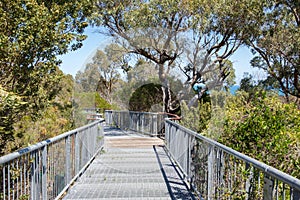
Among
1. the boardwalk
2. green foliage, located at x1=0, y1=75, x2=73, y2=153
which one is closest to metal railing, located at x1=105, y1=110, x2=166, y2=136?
the boardwalk

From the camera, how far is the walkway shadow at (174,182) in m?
3.87

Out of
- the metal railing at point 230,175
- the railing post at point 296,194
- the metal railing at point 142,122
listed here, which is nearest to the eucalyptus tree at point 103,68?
the metal railing at point 142,122

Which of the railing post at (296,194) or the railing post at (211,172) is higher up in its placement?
the railing post at (296,194)

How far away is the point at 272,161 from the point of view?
9.48 ft

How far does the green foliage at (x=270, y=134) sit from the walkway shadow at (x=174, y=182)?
993 millimetres

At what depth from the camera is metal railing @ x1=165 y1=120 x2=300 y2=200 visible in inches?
64.2

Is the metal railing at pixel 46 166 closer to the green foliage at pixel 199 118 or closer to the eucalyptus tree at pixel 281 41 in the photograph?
the green foliage at pixel 199 118

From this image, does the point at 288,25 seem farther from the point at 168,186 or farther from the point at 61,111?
the point at 168,186

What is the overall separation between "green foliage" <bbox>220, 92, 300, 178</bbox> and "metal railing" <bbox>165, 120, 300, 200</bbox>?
0.32m

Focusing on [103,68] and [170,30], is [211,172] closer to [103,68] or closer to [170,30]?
[170,30]

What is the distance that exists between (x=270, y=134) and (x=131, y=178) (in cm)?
251

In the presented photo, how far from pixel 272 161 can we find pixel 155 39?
292 inches

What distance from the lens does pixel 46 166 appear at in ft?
9.73

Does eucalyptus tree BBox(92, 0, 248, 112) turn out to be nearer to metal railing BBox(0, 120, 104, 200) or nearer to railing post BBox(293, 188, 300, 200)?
metal railing BBox(0, 120, 104, 200)
